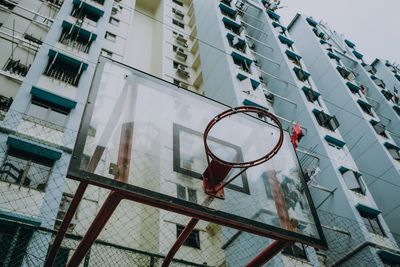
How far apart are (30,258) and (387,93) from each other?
2403cm

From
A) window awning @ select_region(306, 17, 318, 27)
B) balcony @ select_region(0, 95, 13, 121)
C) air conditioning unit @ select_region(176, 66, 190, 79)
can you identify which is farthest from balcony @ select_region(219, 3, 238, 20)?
balcony @ select_region(0, 95, 13, 121)

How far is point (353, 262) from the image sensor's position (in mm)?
11164

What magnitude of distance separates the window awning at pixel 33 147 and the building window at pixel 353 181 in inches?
443

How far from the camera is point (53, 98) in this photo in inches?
367

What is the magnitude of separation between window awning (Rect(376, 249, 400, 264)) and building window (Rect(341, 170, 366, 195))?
2.81m

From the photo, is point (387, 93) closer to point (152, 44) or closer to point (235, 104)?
point (235, 104)

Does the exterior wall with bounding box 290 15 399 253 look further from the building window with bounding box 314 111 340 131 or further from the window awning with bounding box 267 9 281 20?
the window awning with bounding box 267 9 281 20

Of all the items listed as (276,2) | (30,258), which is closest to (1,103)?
(30,258)

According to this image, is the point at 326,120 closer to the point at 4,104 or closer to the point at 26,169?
the point at 26,169

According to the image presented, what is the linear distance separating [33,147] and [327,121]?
13579mm

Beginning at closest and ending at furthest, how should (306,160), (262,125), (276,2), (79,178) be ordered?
(79,178) → (262,125) → (306,160) → (276,2)

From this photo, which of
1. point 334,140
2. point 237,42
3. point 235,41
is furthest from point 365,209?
point 235,41

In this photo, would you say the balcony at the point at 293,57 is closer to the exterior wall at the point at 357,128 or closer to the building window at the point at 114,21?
the exterior wall at the point at 357,128

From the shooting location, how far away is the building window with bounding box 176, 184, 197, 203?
3632mm
